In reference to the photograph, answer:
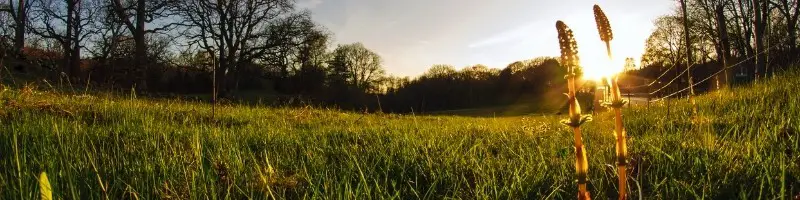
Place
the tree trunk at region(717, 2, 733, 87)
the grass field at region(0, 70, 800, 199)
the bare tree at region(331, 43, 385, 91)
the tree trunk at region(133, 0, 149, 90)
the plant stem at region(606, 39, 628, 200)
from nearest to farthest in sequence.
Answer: the plant stem at region(606, 39, 628, 200) < the grass field at region(0, 70, 800, 199) < the tree trunk at region(717, 2, 733, 87) < the tree trunk at region(133, 0, 149, 90) < the bare tree at region(331, 43, 385, 91)

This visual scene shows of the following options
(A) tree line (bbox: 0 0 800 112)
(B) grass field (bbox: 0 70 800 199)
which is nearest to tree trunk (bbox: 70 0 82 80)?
(A) tree line (bbox: 0 0 800 112)

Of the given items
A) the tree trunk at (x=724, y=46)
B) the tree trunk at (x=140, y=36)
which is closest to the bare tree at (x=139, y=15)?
the tree trunk at (x=140, y=36)

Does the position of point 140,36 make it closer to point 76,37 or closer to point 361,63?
point 76,37

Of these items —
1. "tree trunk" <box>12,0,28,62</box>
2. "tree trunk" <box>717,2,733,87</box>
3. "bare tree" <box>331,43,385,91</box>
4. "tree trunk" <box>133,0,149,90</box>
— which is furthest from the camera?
"bare tree" <box>331,43,385,91</box>

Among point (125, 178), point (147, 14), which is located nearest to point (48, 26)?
point (147, 14)

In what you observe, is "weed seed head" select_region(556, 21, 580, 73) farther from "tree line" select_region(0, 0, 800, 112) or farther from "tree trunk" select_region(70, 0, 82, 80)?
"tree trunk" select_region(70, 0, 82, 80)

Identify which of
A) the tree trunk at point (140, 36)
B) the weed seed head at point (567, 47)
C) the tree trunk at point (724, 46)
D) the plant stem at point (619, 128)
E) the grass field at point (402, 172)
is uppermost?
the tree trunk at point (140, 36)

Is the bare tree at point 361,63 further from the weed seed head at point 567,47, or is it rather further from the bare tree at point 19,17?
the weed seed head at point 567,47

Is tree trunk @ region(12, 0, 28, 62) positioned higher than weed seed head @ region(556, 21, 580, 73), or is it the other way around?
tree trunk @ region(12, 0, 28, 62)

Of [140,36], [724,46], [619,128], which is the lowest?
[619,128]

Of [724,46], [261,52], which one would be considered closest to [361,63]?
[261,52]

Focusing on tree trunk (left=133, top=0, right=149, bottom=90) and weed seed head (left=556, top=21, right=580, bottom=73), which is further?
tree trunk (left=133, top=0, right=149, bottom=90)

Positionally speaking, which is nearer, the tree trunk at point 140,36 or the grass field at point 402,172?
the grass field at point 402,172

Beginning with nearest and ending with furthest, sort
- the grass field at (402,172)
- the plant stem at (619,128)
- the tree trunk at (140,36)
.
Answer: the plant stem at (619,128) → the grass field at (402,172) → the tree trunk at (140,36)
